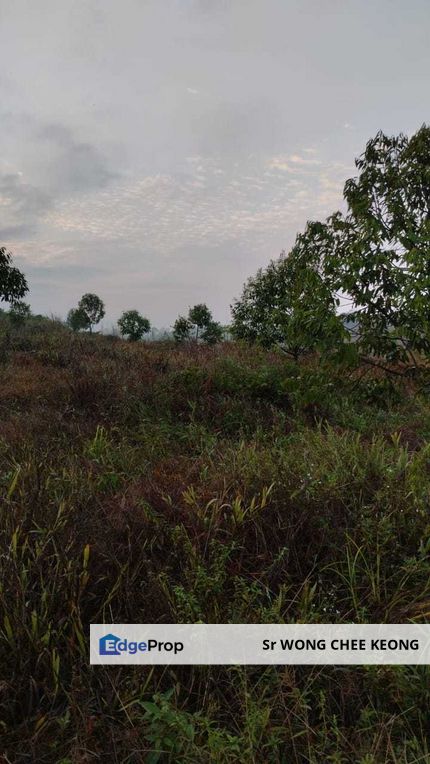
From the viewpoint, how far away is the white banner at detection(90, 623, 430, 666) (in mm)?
2025

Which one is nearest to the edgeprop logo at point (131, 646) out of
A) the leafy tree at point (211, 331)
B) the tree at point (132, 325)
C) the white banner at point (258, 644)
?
the white banner at point (258, 644)

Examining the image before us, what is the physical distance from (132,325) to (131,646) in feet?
140

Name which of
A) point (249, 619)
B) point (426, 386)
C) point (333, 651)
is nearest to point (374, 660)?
point (333, 651)

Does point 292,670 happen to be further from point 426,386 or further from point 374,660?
point 426,386

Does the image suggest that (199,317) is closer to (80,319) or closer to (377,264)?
(80,319)

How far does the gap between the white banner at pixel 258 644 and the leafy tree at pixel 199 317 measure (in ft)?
109

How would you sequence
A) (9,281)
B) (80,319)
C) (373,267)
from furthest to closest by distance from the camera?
1. (80,319)
2. (9,281)
3. (373,267)

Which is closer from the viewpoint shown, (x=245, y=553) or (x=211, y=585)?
(x=211, y=585)

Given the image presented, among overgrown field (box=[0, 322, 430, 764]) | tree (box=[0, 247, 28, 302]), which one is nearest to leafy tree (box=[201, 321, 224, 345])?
tree (box=[0, 247, 28, 302])

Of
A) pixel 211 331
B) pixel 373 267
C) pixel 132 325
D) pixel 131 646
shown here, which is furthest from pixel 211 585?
pixel 132 325

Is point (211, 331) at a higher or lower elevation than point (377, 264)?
higher

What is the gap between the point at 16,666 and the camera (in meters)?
1.96

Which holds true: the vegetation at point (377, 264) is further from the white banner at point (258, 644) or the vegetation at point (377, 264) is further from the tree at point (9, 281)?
the tree at point (9, 281)

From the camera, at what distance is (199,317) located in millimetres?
35281
